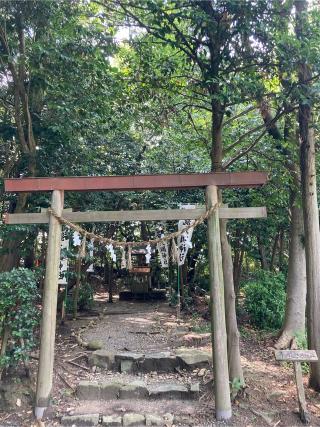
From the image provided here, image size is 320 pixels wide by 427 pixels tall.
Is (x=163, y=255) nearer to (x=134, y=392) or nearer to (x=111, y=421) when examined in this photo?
(x=134, y=392)

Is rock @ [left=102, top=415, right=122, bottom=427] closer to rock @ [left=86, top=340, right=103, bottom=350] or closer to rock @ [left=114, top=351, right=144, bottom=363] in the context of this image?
rock @ [left=114, top=351, right=144, bottom=363]

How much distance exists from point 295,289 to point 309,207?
7.75ft

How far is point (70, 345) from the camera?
6.28m

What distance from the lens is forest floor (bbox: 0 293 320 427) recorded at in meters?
4.05

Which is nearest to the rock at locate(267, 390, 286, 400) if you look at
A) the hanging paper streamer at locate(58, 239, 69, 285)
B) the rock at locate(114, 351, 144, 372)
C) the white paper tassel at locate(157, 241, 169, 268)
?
the rock at locate(114, 351, 144, 372)

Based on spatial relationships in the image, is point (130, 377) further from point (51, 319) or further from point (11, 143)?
point (11, 143)

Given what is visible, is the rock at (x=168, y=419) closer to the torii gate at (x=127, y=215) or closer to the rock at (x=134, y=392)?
the rock at (x=134, y=392)

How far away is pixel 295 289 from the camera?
658cm

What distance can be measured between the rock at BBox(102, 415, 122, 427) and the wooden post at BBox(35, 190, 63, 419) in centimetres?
70

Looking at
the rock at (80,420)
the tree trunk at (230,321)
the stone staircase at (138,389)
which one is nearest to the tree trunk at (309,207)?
the tree trunk at (230,321)

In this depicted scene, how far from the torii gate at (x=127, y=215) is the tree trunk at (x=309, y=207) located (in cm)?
106

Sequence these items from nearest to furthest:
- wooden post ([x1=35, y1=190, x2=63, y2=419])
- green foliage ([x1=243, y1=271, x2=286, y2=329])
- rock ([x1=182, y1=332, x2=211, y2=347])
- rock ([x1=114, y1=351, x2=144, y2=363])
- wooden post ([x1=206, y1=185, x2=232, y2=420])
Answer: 1. wooden post ([x1=206, y1=185, x2=232, y2=420])
2. wooden post ([x1=35, y1=190, x2=63, y2=419])
3. rock ([x1=114, y1=351, x2=144, y2=363])
4. rock ([x1=182, y1=332, x2=211, y2=347])
5. green foliage ([x1=243, y1=271, x2=286, y2=329])

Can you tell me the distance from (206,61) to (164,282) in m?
7.90

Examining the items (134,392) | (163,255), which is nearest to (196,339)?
(163,255)
